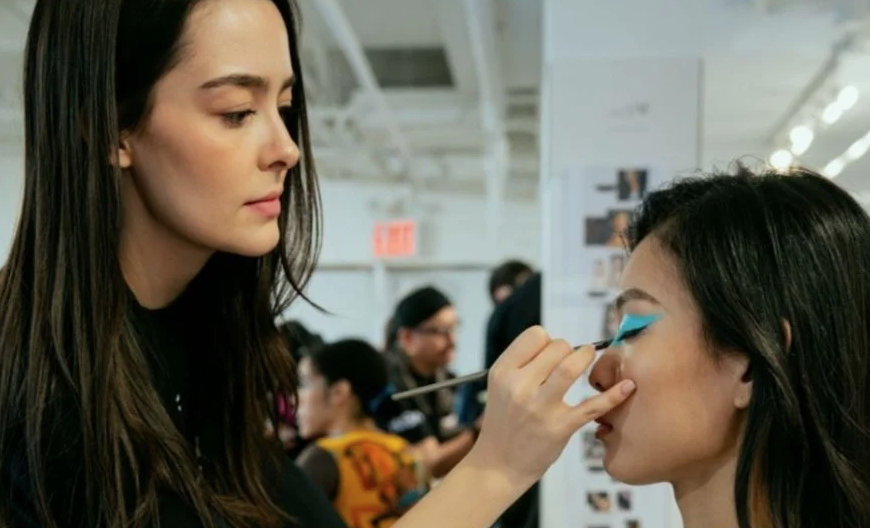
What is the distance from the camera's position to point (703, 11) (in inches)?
89.6

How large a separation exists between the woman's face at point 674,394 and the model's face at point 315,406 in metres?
1.65

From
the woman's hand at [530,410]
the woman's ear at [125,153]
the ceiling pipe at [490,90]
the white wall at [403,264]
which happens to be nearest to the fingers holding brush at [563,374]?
the woman's hand at [530,410]

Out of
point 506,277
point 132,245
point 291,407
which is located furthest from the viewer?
point 506,277

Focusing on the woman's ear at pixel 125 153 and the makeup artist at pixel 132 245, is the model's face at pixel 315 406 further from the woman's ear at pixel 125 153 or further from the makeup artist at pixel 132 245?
the woman's ear at pixel 125 153

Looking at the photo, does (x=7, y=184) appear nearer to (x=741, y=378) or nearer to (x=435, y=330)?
(x=741, y=378)

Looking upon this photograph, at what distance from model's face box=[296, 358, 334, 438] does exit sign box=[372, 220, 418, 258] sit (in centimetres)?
459

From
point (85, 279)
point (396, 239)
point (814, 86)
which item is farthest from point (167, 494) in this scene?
point (396, 239)

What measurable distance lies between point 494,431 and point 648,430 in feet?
0.70

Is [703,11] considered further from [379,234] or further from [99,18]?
[379,234]

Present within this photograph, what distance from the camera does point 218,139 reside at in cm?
92

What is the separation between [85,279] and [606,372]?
58 cm

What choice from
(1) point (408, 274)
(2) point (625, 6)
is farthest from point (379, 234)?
(2) point (625, 6)

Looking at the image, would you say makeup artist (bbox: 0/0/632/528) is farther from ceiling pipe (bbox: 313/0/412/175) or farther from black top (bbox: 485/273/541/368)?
ceiling pipe (bbox: 313/0/412/175)

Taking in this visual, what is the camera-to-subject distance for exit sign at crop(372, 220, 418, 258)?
24.1 ft
